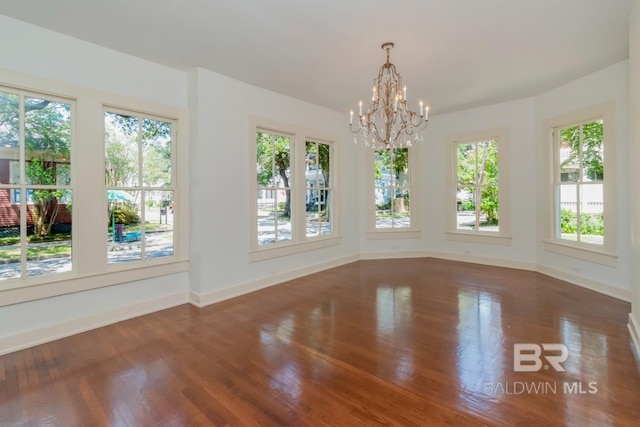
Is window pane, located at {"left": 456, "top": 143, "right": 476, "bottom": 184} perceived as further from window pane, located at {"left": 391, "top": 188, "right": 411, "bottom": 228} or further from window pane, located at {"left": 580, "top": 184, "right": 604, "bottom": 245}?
window pane, located at {"left": 580, "top": 184, "right": 604, "bottom": 245}

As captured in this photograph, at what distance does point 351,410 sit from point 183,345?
5.47 ft

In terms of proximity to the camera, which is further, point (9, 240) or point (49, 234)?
point (49, 234)

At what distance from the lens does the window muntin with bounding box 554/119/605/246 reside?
427 centimetres

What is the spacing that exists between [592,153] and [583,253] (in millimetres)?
1411

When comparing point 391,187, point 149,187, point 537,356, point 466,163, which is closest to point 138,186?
point 149,187

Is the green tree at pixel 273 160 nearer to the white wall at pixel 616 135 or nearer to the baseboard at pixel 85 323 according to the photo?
the baseboard at pixel 85 323

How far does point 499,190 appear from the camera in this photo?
5.65 metres

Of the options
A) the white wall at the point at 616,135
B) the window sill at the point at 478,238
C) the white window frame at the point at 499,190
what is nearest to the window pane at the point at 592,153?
the white wall at the point at 616,135

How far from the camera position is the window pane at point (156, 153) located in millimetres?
3654

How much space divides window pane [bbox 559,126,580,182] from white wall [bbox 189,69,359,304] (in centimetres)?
424

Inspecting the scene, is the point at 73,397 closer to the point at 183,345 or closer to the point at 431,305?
the point at 183,345

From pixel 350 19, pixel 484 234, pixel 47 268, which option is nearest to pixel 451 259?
pixel 484 234

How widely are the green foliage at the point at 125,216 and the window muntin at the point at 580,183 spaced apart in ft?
19.5

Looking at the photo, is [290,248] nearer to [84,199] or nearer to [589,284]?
[84,199]
